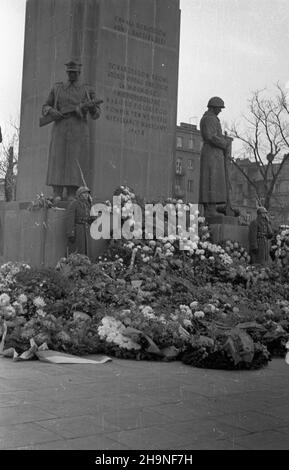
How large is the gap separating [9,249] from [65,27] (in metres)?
5.46

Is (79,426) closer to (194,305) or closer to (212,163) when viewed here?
(194,305)

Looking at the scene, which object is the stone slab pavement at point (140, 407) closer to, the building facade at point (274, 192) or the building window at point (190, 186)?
the building facade at point (274, 192)

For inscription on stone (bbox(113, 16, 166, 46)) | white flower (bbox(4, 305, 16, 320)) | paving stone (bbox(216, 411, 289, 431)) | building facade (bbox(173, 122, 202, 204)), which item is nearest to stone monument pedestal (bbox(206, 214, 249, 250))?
inscription on stone (bbox(113, 16, 166, 46))

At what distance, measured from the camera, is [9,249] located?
13.4m

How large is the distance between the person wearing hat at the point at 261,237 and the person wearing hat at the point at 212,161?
138 cm

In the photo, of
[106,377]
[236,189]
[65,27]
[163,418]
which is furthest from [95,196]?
[236,189]

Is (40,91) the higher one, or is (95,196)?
(40,91)

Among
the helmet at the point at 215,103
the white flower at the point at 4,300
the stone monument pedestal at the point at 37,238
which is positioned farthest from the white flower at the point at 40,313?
the helmet at the point at 215,103

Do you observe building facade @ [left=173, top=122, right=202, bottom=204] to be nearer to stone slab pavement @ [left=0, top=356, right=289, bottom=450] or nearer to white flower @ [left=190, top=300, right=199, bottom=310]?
white flower @ [left=190, top=300, right=199, bottom=310]

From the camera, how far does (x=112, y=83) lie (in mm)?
15312

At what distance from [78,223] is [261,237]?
403cm

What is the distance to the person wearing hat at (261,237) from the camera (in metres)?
13.7

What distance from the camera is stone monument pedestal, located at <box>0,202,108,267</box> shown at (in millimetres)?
12109
